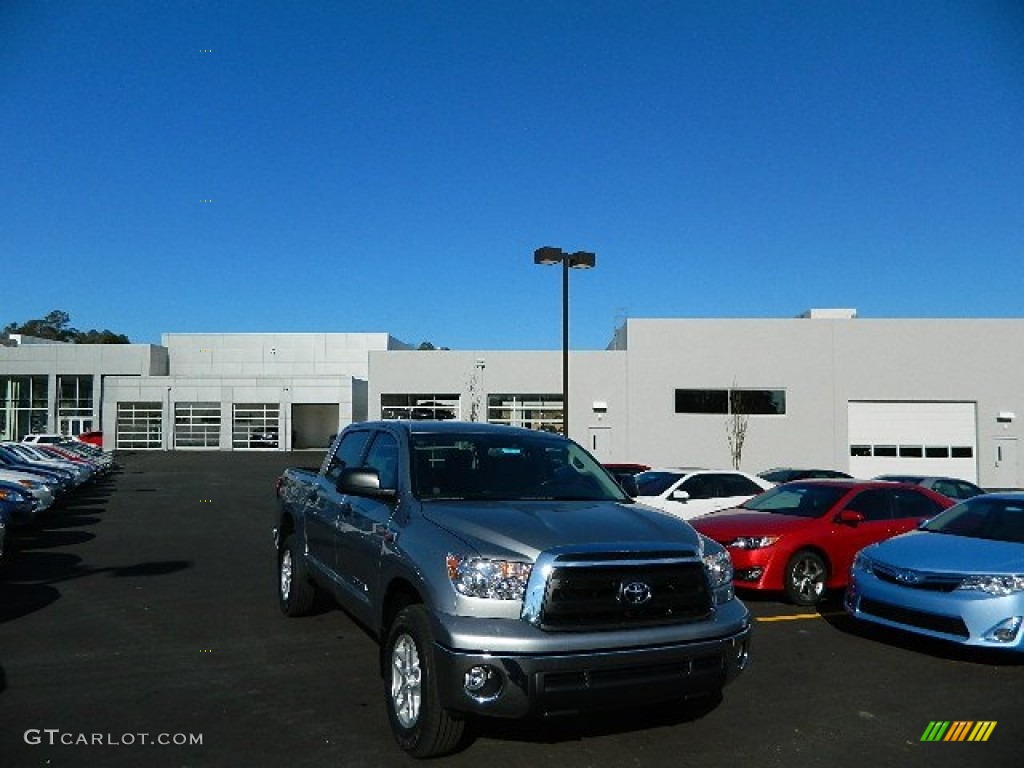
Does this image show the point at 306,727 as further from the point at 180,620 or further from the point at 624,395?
the point at 624,395

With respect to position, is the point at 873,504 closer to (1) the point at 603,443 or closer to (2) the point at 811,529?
(2) the point at 811,529

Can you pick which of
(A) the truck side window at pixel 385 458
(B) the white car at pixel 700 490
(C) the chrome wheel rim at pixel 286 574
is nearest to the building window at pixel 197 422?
(B) the white car at pixel 700 490

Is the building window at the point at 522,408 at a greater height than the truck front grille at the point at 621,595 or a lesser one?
greater

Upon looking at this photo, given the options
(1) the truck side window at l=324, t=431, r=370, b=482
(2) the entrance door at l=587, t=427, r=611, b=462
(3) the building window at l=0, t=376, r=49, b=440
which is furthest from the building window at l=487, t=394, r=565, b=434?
(3) the building window at l=0, t=376, r=49, b=440

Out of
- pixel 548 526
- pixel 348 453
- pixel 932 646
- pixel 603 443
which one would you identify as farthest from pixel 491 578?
pixel 603 443

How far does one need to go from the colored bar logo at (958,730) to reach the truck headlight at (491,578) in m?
2.75

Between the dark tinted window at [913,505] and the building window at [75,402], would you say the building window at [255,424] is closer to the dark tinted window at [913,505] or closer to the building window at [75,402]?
the building window at [75,402]

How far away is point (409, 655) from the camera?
465 cm

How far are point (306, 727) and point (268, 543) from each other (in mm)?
8939

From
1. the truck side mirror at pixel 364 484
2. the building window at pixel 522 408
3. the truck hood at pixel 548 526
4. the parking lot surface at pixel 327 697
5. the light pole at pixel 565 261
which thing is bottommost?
the parking lot surface at pixel 327 697

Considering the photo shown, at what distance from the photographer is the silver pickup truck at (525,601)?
4086mm

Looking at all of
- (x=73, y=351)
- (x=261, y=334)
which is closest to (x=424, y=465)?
(x=73, y=351)

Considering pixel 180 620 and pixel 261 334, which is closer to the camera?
pixel 180 620

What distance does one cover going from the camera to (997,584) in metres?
6.50
